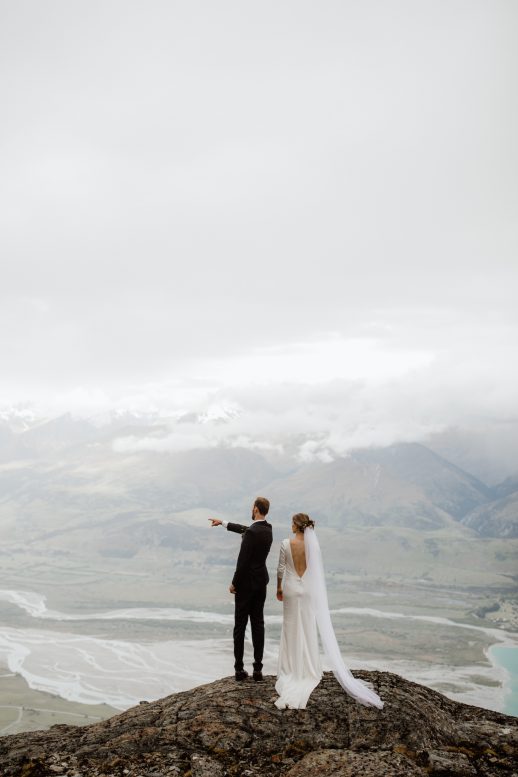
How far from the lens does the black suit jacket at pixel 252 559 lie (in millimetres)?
14664

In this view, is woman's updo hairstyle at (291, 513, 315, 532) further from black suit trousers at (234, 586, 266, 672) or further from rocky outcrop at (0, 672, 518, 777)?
rocky outcrop at (0, 672, 518, 777)

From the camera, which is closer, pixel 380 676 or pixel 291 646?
pixel 291 646

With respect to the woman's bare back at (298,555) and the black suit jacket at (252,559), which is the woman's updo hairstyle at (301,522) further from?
the black suit jacket at (252,559)

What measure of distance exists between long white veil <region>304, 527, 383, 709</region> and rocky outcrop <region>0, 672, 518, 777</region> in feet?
1.09

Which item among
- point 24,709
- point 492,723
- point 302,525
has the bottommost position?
point 24,709

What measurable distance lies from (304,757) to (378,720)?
2534mm

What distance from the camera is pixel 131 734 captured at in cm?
1298

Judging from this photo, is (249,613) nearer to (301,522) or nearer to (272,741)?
(301,522)

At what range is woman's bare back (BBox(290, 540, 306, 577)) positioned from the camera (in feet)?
47.0

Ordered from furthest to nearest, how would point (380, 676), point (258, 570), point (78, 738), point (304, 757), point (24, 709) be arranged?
point (24, 709)
point (380, 676)
point (258, 570)
point (78, 738)
point (304, 757)

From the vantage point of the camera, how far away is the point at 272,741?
39.9 ft

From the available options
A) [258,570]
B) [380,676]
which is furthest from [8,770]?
[380,676]

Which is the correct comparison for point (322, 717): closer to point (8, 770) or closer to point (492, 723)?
point (492, 723)

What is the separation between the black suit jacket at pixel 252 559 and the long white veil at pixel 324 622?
1212mm
